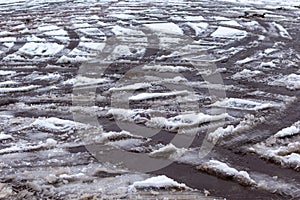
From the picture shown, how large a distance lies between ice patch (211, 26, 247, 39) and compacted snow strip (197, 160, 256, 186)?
13.5 ft

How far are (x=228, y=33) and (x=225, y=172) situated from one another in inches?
177

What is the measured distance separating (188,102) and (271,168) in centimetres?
138

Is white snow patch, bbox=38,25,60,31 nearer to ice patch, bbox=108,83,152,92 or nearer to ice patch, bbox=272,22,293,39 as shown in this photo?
ice patch, bbox=108,83,152,92

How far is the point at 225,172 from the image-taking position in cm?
307

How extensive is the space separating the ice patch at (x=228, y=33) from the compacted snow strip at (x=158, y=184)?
4366 mm

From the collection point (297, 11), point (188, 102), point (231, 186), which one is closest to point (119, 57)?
point (188, 102)

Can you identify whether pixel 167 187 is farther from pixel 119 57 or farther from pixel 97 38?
pixel 97 38

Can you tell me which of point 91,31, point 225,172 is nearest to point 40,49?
point 91,31

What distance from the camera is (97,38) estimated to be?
23.4 feet

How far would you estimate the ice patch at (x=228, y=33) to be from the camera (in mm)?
7031

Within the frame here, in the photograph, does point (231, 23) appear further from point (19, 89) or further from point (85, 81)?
point (19, 89)

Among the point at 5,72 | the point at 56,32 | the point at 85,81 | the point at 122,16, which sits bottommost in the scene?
the point at 122,16

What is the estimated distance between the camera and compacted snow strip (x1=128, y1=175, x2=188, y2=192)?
2.93m

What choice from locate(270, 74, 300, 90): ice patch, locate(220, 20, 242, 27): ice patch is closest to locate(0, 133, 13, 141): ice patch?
locate(270, 74, 300, 90): ice patch
